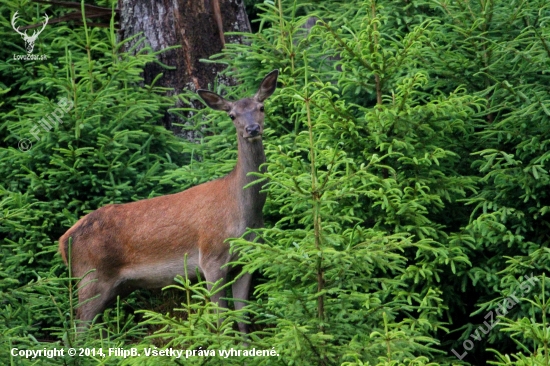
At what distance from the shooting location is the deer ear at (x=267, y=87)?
7.96m

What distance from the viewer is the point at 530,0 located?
29.7 ft

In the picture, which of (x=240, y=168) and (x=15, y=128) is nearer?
(x=240, y=168)

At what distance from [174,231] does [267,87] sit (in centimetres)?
153

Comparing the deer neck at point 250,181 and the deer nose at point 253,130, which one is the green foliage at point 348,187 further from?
the deer nose at point 253,130

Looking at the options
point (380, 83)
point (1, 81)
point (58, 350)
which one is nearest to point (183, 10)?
point (1, 81)

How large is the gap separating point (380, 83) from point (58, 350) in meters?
3.51

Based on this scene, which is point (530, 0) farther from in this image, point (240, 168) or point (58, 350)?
point (58, 350)

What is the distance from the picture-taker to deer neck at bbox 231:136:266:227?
773cm

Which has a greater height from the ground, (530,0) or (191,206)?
(530,0)

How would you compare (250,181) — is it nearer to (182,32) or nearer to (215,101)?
(215,101)

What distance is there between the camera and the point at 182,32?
1077 centimetres

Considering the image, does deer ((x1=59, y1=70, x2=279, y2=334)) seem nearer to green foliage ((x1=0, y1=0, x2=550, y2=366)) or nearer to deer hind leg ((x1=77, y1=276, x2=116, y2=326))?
deer hind leg ((x1=77, y1=276, x2=116, y2=326))

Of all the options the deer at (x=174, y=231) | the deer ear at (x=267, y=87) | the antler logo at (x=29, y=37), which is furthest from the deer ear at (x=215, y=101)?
the antler logo at (x=29, y=37)

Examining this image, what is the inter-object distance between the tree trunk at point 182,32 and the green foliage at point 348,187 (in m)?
0.55
